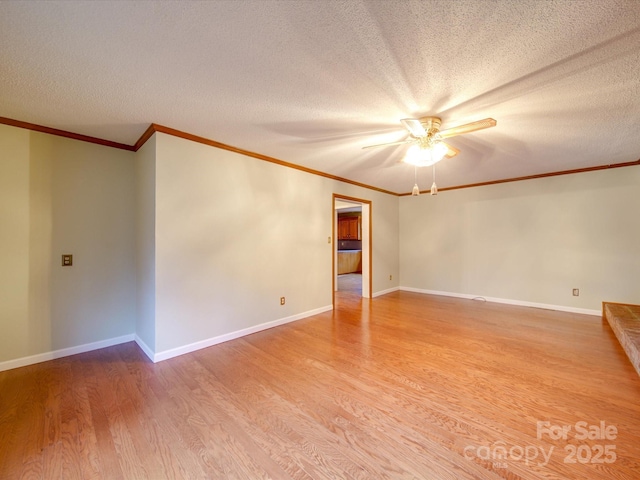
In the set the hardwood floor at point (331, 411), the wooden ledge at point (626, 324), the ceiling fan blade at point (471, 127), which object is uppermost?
the ceiling fan blade at point (471, 127)

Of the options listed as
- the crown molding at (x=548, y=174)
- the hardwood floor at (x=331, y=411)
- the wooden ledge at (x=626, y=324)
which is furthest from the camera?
the crown molding at (x=548, y=174)

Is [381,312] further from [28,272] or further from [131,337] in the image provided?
[28,272]

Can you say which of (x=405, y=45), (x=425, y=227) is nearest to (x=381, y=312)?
(x=425, y=227)

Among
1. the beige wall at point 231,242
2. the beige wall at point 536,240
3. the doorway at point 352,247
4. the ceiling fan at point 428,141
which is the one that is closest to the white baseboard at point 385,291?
the doorway at point 352,247

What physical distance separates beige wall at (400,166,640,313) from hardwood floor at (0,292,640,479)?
1352 mm

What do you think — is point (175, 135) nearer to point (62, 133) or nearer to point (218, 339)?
point (62, 133)

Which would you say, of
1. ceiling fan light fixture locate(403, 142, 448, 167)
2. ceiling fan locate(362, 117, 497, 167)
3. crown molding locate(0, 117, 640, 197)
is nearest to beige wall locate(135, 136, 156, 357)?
crown molding locate(0, 117, 640, 197)

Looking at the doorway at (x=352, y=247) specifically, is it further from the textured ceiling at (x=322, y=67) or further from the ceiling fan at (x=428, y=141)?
the textured ceiling at (x=322, y=67)

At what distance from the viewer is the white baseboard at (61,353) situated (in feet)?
7.99

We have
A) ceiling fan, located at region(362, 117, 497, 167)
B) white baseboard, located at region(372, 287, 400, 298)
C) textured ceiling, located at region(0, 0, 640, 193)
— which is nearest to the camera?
textured ceiling, located at region(0, 0, 640, 193)

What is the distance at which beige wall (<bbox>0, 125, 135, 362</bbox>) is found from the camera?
2.44 m

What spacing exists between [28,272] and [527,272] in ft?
22.1

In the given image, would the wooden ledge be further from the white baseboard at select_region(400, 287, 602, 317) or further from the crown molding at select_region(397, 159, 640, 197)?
the crown molding at select_region(397, 159, 640, 197)

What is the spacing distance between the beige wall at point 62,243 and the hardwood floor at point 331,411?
0.33 meters
